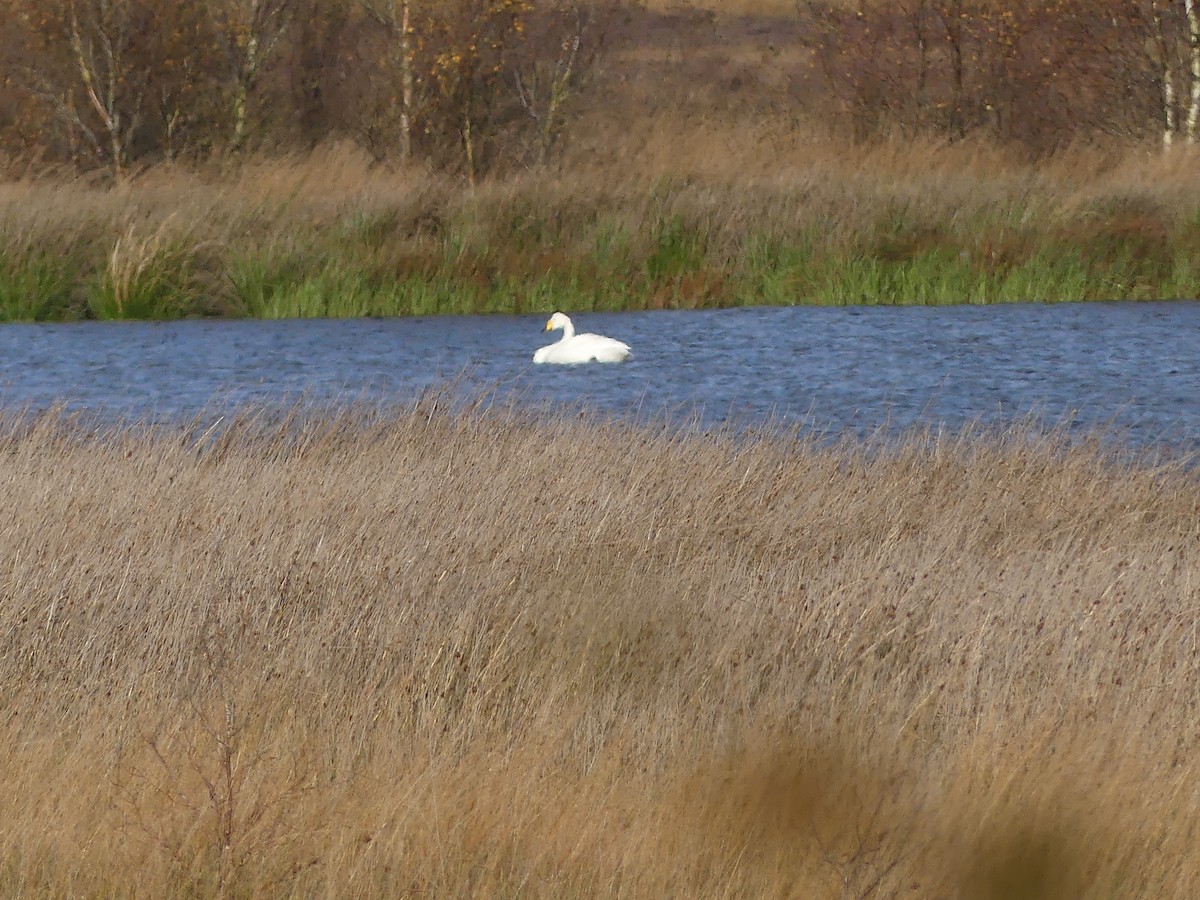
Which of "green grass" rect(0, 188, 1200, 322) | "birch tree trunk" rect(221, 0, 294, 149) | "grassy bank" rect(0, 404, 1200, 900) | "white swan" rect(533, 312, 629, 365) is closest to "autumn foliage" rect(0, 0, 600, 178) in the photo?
"birch tree trunk" rect(221, 0, 294, 149)

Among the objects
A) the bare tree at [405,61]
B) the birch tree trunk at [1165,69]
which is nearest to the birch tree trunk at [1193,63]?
the birch tree trunk at [1165,69]

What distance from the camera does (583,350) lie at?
11648 mm

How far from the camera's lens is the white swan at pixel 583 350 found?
1160 cm

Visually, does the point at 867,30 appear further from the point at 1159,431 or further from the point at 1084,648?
the point at 1084,648

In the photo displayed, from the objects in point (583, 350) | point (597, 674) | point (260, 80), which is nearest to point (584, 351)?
point (583, 350)

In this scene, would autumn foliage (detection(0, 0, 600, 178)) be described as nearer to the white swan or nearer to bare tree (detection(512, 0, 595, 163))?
bare tree (detection(512, 0, 595, 163))

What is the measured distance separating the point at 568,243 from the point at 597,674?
10.8 metres

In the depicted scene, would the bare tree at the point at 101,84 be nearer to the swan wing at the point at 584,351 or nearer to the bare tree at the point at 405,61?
the bare tree at the point at 405,61

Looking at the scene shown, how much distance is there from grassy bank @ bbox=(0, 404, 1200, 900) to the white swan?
3642mm

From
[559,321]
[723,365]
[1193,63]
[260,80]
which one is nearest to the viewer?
[723,365]

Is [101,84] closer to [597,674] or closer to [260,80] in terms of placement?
[260,80]

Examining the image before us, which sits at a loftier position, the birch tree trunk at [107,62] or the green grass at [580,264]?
the birch tree trunk at [107,62]

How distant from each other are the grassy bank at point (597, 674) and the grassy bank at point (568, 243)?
22.0 ft

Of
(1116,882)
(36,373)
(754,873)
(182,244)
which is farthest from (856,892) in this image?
(182,244)
